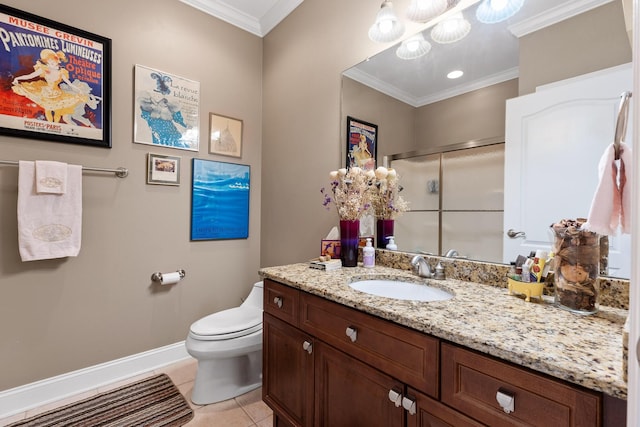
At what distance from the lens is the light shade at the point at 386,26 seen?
1464mm

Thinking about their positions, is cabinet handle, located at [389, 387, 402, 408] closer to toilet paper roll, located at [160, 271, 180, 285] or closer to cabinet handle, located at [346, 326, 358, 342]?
cabinet handle, located at [346, 326, 358, 342]

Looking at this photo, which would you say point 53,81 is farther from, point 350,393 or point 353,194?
point 350,393

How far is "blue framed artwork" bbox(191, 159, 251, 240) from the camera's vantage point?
226cm

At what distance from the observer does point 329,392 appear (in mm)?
1068

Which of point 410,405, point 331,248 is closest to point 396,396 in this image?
point 410,405

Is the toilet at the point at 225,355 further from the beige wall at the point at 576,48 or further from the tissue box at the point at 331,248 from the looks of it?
the beige wall at the point at 576,48

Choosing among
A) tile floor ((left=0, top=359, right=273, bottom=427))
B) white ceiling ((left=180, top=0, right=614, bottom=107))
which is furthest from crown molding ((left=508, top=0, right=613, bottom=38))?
tile floor ((left=0, top=359, right=273, bottom=427))

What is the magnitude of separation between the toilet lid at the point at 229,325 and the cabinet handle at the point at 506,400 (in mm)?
1415

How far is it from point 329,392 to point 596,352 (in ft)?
2.70

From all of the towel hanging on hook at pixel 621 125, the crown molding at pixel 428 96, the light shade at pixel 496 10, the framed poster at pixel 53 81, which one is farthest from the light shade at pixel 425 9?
the framed poster at pixel 53 81

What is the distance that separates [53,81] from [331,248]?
6.49 feet

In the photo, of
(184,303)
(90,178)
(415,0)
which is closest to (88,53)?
(90,178)

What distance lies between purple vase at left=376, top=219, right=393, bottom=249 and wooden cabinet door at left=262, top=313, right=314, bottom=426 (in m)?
0.71

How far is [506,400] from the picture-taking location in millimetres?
609
